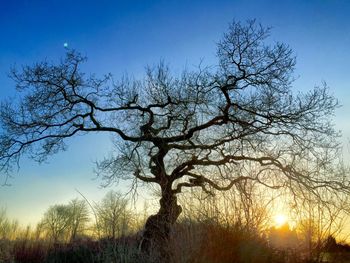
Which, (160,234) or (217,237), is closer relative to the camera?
(217,237)

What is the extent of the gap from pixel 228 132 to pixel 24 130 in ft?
26.9

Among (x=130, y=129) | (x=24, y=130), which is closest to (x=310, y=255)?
(x=130, y=129)

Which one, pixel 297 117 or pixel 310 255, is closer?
pixel 310 255

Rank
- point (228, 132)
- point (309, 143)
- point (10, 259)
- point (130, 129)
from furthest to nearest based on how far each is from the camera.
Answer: point (130, 129) < point (228, 132) < point (309, 143) < point (10, 259)

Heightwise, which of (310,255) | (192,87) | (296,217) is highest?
(192,87)

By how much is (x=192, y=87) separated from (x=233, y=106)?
1.75 meters

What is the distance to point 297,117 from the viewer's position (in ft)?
43.5

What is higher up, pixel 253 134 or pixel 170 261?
pixel 253 134

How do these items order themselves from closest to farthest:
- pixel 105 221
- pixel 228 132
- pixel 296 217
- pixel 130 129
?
pixel 105 221 < pixel 296 217 < pixel 228 132 < pixel 130 129

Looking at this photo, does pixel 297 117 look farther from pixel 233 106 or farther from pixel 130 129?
pixel 130 129

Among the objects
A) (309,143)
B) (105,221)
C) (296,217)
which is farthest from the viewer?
(309,143)

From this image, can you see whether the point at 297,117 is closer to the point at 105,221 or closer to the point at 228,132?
the point at 228,132

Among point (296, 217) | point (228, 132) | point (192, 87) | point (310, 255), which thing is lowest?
point (310, 255)

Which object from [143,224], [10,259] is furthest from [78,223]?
[10,259]
